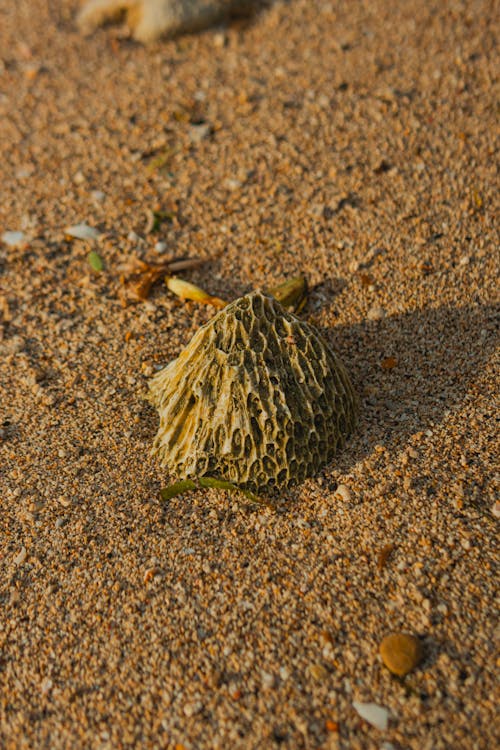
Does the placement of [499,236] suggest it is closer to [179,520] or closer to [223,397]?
[223,397]

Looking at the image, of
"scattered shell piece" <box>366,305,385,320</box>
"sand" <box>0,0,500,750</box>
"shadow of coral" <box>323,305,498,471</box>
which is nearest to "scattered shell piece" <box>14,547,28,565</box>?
"sand" <box>0,0,500,750</box>

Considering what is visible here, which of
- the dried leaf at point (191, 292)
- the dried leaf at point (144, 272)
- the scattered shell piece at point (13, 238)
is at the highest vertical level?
the scattered shell piece at point (13, 238)

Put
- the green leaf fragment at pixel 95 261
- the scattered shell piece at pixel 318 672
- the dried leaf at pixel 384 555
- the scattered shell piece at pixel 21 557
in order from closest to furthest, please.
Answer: the scattered shell piece at pixel 318 672 < the dried leaf at pixel 384 555 < the scattered shell piece at pixel 21 557 < the green leaf fragment at pixel 95 261

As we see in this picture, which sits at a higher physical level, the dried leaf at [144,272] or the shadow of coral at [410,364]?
the dried leaf at [144,272]

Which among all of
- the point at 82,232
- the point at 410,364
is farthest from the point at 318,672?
the point at 82,232

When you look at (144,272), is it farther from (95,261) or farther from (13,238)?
(13,238)

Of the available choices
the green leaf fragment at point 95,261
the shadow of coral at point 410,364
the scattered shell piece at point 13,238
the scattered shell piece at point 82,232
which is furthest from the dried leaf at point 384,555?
the scattered shell piece at point 13,238

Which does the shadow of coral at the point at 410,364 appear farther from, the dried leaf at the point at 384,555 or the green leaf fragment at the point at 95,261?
the green leaf fragment at the point at 95,261

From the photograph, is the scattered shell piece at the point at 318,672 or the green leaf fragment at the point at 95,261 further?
the green leaf fragment at the point at 95,261

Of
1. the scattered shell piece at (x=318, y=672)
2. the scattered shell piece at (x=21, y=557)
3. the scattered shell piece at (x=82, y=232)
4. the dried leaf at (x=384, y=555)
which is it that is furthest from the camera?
the scattered shell piece at (x=82, y=232)
